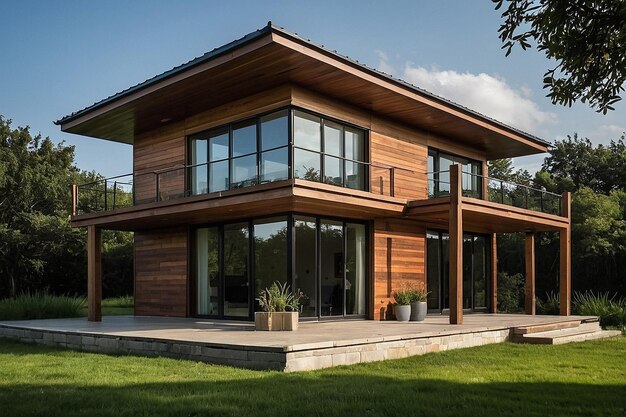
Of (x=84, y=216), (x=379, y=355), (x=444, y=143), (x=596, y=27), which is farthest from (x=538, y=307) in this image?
(x=596, y=27)

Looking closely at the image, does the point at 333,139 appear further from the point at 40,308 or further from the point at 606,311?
the point at 40,308

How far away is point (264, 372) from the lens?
7.95 m

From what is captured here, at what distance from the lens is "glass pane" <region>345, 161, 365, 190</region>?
13625 mm

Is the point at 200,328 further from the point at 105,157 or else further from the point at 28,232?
the point at 105,157

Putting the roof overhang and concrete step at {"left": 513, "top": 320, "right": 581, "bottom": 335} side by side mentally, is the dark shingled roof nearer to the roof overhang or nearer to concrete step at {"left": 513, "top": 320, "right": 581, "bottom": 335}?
the roof overhang

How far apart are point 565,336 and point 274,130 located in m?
7.01

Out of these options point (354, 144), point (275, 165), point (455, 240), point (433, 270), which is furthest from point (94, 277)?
point (455, 240)

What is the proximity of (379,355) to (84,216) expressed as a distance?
899 centimetres

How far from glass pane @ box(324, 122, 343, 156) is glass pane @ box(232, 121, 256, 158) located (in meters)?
1.52

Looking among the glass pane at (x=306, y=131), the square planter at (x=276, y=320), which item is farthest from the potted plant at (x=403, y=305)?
the glass pane at (x=306, y=131)

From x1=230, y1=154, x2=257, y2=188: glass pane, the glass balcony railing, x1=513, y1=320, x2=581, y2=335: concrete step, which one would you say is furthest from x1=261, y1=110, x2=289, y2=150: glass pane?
x1=513, y1=320, x2=581, y2=335: concrete step

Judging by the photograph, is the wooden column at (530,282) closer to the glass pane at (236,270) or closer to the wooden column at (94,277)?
the glass pane at (236,270)

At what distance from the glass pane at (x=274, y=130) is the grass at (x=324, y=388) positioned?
537cm

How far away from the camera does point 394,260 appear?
14.8 metres
